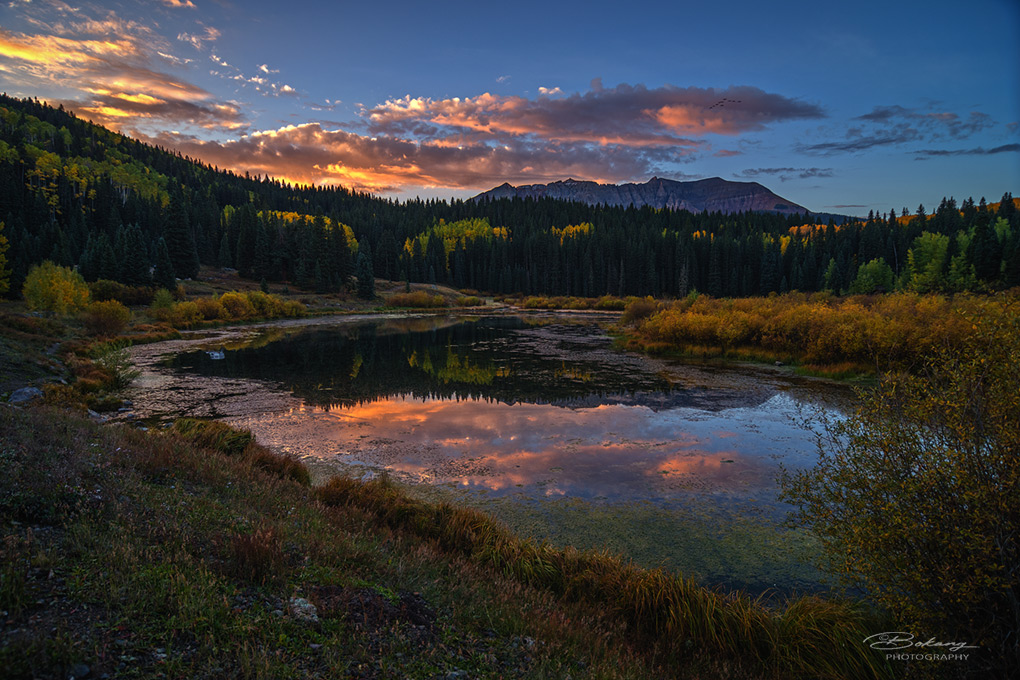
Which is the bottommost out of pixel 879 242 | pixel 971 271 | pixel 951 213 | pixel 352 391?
pixel 352 391

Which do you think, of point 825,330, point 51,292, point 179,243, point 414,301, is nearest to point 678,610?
point 825,330

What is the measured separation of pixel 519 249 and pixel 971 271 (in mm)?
100536

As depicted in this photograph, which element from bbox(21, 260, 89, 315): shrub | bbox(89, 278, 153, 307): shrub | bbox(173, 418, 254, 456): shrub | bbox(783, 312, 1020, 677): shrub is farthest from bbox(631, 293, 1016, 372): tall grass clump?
bbox(89, 278, 153, 307): shrub

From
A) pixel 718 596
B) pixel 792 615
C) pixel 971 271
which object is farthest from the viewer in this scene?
pixel 971 271

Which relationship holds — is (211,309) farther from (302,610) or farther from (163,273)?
(302,610)

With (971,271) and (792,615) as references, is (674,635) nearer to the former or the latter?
(792,615)

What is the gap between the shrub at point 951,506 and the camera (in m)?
5.41

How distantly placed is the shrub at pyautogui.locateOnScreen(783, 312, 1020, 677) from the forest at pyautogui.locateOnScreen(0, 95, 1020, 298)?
68.7m

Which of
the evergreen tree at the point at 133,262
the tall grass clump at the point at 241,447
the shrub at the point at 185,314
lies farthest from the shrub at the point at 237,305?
the tall grass clump at the point at 241,447

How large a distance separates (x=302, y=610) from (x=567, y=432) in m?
13.8

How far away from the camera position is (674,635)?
696 cm

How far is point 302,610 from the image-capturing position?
17.3ft

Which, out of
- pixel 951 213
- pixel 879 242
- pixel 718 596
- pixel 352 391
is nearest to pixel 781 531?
pixel 718 596

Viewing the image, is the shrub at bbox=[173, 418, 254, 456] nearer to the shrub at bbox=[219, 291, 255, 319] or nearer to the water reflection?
the water reflection
